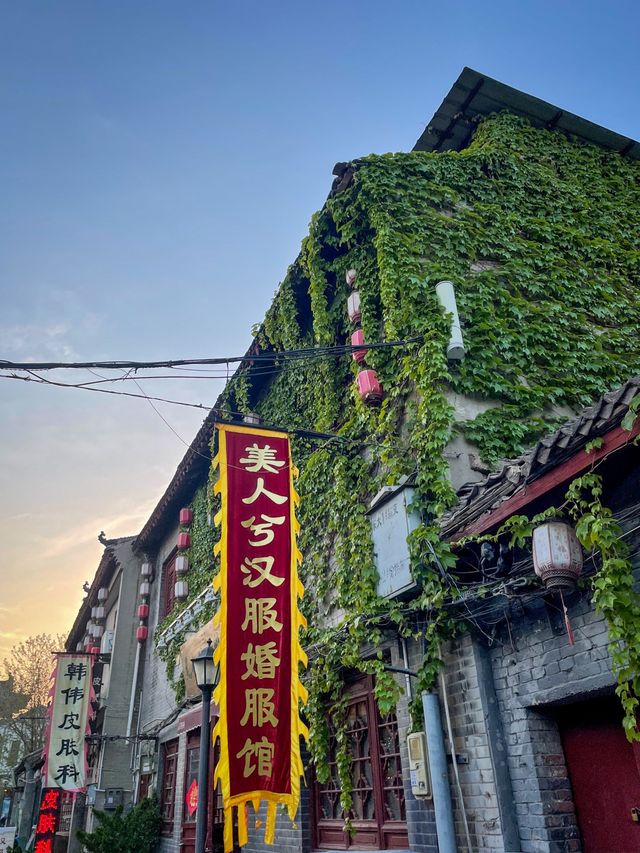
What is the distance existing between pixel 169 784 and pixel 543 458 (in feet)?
39.7

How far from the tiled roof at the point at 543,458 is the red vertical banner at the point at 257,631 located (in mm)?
1719

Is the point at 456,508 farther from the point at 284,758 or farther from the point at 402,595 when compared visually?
the point at 284,758

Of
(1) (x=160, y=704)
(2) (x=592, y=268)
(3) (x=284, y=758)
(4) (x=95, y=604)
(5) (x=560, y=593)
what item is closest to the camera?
(5) (x=560, y=593)

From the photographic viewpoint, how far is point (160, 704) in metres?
14.7

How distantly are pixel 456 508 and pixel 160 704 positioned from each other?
1154cm

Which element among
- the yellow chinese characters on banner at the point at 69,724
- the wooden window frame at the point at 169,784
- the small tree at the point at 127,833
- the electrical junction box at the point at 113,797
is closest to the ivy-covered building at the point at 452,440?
the wooden window frame at the point at 169,784

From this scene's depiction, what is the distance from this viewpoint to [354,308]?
8.22 meters

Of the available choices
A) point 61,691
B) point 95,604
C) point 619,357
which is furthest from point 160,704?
point 619,357

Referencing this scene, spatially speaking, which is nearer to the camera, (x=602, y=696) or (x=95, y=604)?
(x=602, y=696)

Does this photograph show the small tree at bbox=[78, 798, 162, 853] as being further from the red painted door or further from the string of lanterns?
the red painted door

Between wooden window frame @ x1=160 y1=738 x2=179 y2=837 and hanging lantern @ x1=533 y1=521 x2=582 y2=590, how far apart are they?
10652 mm

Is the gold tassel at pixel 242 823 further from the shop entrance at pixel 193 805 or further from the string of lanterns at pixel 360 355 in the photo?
the shop entrance at pixel 193 805

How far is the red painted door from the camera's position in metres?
4.44

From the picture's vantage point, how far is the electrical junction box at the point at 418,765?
5420 mm
